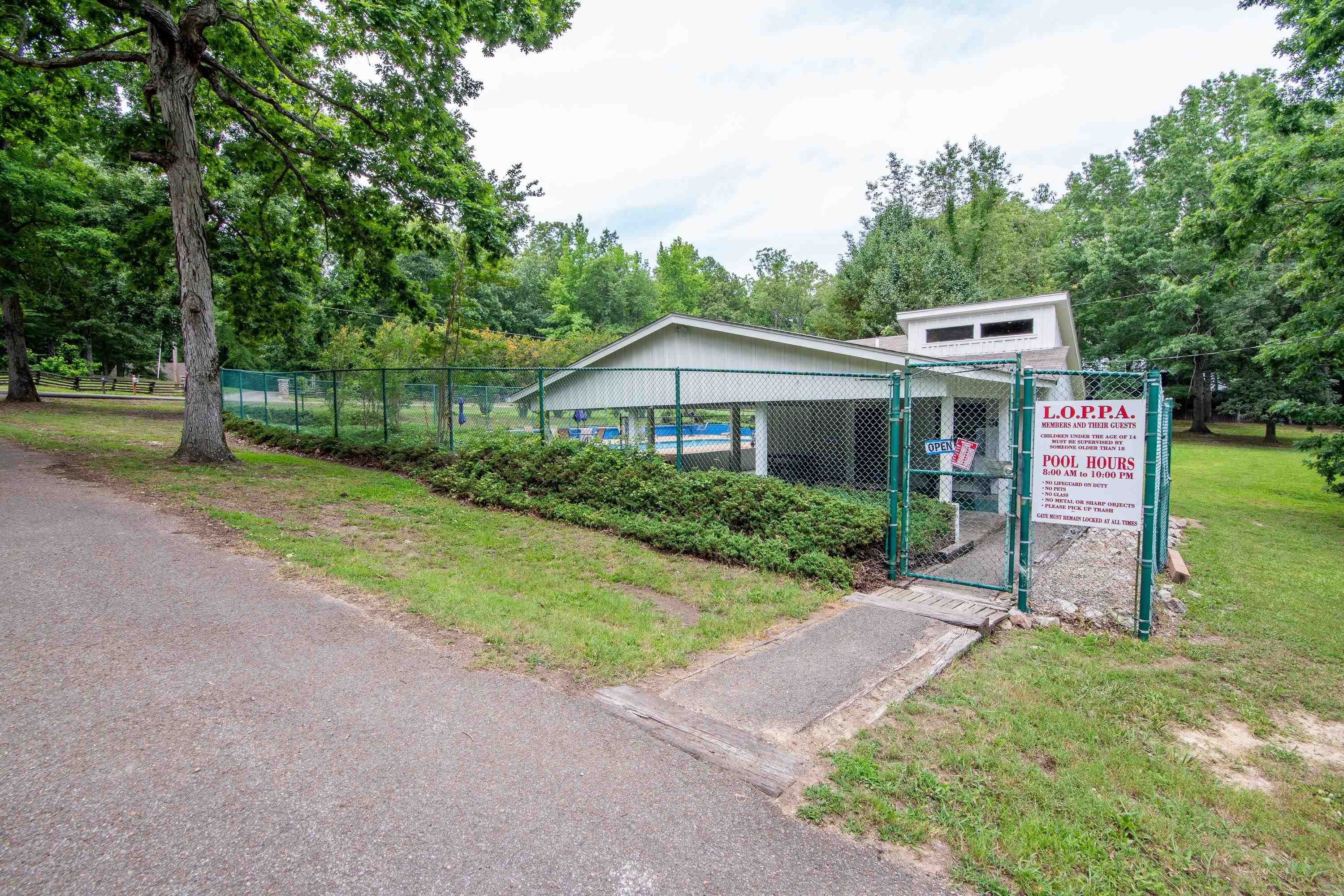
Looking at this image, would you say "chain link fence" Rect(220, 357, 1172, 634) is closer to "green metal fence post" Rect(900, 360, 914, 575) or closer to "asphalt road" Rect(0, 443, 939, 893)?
"green metal fence post" Rect(900, 360, 914, 575)

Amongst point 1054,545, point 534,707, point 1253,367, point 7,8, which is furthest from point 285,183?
point 1253,367

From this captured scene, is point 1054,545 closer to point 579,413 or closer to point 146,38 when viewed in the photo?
point 579,413

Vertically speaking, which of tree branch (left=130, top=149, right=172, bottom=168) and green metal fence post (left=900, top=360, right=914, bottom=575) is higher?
tree branch (left=130, top=149, right=172, bottom=168)

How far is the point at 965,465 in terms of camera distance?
6348mm

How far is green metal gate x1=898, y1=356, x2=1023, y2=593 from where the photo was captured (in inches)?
229

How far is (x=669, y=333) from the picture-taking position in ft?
38.0

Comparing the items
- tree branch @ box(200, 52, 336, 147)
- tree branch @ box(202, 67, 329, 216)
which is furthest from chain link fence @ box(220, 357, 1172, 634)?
tree branch @ box(200, 52, 336, 147)

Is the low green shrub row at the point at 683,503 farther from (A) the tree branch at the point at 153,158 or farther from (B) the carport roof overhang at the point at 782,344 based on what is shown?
(A) the tree branch at the point at 153,158

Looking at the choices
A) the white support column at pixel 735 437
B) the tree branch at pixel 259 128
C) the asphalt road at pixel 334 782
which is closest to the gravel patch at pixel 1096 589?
the asphalt road at pixel 334 782

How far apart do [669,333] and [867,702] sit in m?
8.85

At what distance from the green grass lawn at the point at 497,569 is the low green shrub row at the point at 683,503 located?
231mm

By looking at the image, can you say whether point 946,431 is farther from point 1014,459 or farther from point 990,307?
point 990,307

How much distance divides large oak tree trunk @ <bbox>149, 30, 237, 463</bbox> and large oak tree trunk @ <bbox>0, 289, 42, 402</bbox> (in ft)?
48.8

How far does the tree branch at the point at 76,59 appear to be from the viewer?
8859 millimetres
